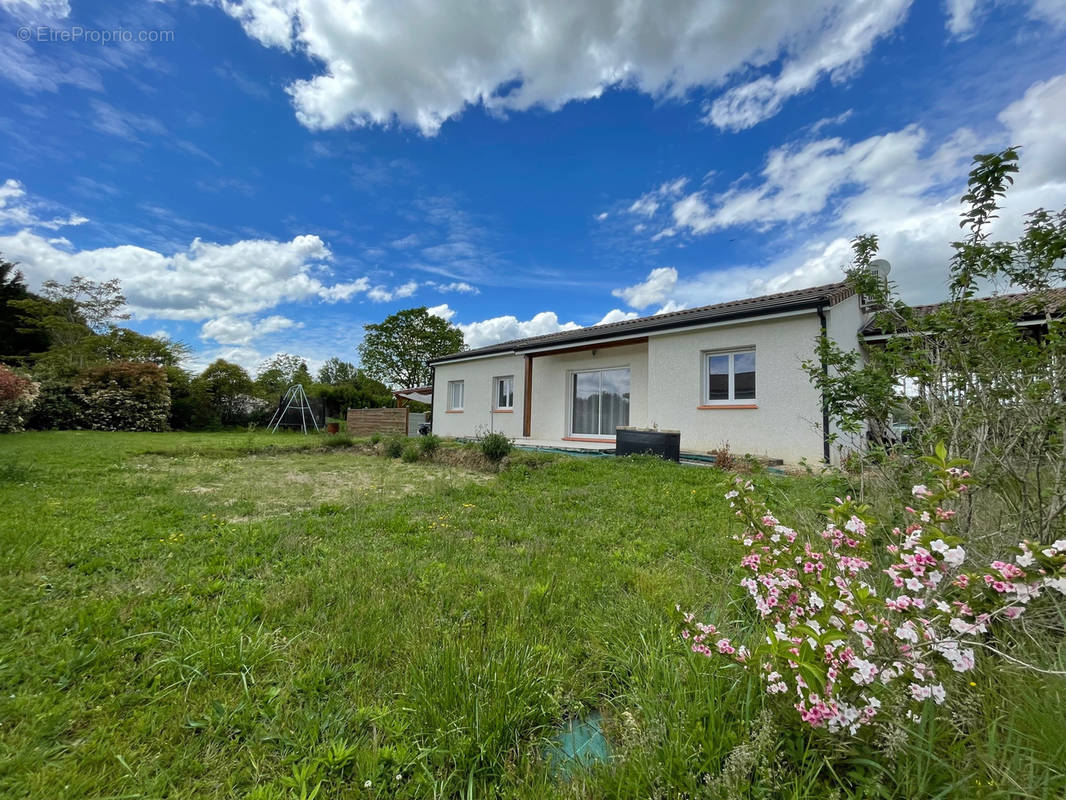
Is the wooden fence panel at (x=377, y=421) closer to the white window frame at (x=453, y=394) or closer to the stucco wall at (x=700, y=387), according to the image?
the white window frame at (x=453, y=394)

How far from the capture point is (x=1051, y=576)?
110 cm

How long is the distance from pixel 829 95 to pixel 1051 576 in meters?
11.0

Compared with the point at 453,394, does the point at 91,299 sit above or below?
above

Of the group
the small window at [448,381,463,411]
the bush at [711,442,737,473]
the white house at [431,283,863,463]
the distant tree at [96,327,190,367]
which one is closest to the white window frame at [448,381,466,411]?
the small window at [448,381,463,411]

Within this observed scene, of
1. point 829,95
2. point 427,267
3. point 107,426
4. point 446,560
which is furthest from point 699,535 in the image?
point 107,426

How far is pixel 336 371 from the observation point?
151ft

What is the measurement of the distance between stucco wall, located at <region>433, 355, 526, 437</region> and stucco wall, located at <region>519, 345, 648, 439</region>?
0.62 meters

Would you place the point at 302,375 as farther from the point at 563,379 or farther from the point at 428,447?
the point at 428,447

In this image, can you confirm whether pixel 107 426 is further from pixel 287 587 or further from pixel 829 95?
pixel 829 95

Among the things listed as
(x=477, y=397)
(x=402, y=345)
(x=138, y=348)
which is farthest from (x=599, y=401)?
(x=402, y=345)

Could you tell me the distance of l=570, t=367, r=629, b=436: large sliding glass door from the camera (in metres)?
12.2

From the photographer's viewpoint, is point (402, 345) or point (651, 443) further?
point (402, 345)

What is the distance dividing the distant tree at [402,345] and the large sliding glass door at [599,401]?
1069 inches

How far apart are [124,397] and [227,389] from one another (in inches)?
208
